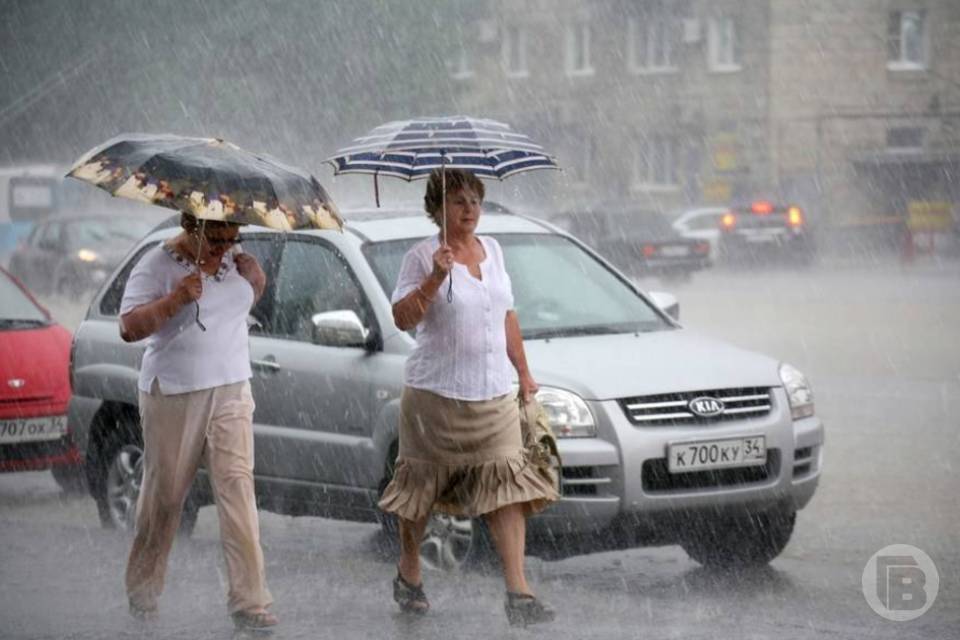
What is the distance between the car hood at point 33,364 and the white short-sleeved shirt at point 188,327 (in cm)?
392

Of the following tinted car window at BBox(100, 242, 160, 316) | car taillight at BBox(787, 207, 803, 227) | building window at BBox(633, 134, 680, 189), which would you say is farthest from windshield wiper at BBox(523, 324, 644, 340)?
building window at BBox(633, 134, 680, 189)

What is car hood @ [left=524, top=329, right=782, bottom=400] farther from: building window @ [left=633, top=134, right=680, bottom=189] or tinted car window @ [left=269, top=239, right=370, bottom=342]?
building window @ [left=633, top=134, right=680, bottom=189]

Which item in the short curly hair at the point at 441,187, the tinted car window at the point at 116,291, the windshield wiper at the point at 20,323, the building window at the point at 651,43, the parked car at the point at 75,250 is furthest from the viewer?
the building window at the point at 651,43

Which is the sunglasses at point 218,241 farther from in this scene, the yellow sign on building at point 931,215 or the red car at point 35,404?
the yellow sign on building at point 931,215

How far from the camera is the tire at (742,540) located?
803 centimetres

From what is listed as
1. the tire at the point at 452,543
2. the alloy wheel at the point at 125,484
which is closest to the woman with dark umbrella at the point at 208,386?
the tire at the point at 452,543

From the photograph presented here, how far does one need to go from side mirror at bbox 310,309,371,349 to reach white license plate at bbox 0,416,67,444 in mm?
2936

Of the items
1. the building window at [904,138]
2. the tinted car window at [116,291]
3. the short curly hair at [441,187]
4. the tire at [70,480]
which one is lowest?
the building window at [904,138]

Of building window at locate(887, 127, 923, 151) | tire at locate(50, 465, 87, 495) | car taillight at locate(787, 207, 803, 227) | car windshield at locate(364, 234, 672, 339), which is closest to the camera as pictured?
car windshield at locate(364, 234, 672, 339)

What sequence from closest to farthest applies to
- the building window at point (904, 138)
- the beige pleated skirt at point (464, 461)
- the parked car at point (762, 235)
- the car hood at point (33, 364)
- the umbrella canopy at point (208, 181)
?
1. the umbrella canopy at point (208, 181)
2. the beige pleated skirt at point (464, 461)
3. the car hood at point (33, 364)
4. the parked car at point (762, 235)
5. the building window at point (904, 138)

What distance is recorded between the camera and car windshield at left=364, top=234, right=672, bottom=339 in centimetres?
847

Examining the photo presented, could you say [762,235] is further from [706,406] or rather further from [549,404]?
[549,404]

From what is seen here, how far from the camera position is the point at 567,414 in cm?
748

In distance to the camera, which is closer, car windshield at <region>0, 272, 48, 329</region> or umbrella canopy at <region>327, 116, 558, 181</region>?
umbrella canopy at <region>327, 116, 558, 181</region>
